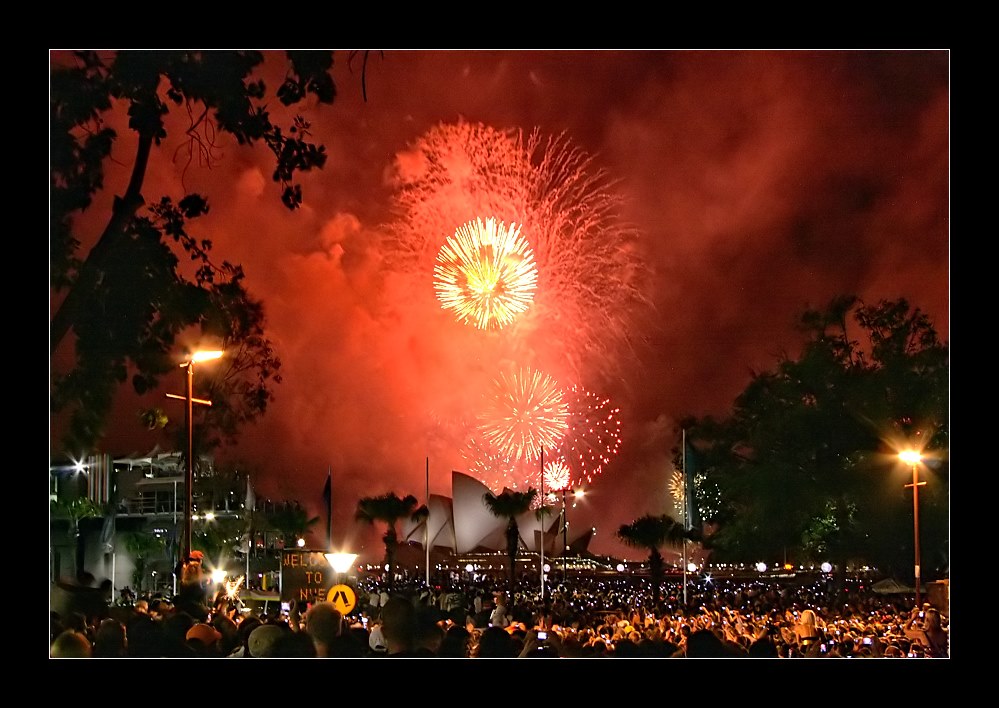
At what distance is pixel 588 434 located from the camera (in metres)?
17.0

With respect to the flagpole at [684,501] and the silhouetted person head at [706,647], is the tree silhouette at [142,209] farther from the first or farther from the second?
the silhouetted person head at [706,647]

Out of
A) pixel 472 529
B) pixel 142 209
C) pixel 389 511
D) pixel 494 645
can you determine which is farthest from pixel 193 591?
pixel 472 529

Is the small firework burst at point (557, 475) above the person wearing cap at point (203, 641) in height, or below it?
above

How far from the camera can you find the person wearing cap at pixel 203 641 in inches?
543

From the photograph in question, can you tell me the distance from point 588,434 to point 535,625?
2700 millimetres

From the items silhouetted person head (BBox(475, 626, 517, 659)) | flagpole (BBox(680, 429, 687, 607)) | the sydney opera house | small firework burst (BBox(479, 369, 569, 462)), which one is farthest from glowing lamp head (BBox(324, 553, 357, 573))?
the sydney opera house

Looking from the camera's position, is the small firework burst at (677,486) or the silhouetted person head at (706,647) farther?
the small firework burst at (677,486)

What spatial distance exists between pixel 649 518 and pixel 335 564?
4.35 meters

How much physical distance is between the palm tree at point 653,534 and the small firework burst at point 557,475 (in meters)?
0.98

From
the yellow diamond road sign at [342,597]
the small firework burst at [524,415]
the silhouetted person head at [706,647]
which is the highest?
the small firework burst at [524,415]

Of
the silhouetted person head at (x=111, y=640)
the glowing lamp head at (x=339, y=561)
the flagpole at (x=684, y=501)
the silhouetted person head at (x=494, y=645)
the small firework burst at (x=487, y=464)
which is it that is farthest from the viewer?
the small firework burst at (x=487, y=464)

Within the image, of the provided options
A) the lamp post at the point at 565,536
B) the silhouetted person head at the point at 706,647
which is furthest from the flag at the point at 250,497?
the silhouetted person head at the point at 706,647

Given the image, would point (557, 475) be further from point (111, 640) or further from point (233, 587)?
point (111, 640)

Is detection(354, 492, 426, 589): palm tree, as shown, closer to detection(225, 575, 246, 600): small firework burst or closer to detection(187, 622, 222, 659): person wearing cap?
detection(225, 575, 246, 600): small firework burst
